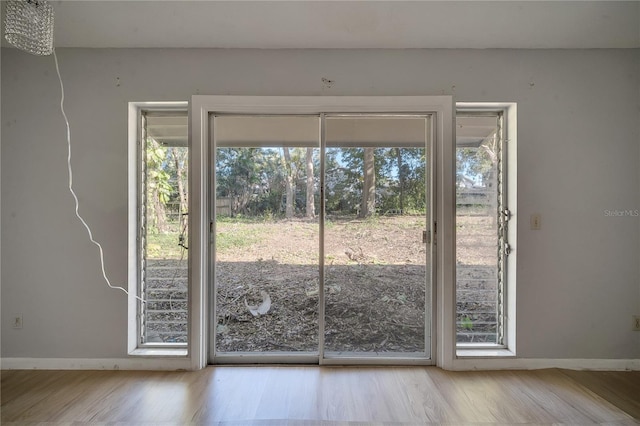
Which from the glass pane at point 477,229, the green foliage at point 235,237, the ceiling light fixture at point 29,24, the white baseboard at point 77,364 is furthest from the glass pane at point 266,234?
the glass pane at point 477,229

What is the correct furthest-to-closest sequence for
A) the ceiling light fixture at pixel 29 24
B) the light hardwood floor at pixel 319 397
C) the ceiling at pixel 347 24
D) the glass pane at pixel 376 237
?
the glass pane at pixel 376 237, the ceiling at pixel 347 24, the light hardwood floor at pixel 319 397, the ceiling light fixture at pixel 29 24

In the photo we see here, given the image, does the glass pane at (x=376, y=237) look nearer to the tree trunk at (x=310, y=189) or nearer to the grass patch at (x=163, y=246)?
the tree trunk at (x=310, y=189)

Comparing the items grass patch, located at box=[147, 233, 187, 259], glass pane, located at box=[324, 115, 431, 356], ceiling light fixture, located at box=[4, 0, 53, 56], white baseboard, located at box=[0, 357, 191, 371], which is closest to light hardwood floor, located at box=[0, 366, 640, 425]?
white baseboard, located at box=[0, 357, 191, 371]

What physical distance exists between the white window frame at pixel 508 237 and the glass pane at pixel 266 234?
3.86ft

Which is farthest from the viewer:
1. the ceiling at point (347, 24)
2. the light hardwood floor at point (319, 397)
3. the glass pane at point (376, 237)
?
the glass pane at point (376, 237)

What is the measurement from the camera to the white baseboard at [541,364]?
2203 millimetres

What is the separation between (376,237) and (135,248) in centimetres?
185

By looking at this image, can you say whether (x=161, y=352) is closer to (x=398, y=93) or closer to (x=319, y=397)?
(x=319, y=397)

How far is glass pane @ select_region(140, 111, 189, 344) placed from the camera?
2.37 meters

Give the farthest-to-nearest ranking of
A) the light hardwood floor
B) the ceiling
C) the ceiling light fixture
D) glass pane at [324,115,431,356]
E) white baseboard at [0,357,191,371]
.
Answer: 1. glass pane at [324,115,431,356]
2. white baseboard at [0,357,191,371]
3. the ceiling
4. the light hardwood floor
5. the ceiling light fixture

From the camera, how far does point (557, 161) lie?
2203 mm

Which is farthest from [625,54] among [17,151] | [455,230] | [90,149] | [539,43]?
[17,151]

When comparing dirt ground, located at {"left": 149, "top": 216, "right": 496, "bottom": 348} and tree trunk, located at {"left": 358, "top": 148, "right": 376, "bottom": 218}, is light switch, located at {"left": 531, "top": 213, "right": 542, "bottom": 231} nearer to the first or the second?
dirt ground, located at {"left": 149, "top": 216, "right": 496, "bottom": 348}

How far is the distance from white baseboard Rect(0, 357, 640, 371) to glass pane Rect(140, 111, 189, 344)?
0.64 feet
